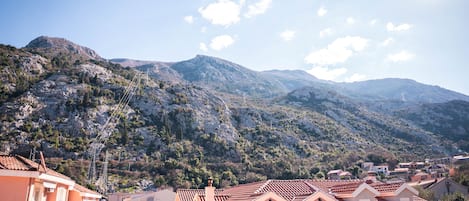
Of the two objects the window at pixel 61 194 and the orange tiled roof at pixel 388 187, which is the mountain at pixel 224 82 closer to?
the orange tiled roof at pixel 388 187

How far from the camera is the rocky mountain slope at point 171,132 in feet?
200

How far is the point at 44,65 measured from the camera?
8350 cm

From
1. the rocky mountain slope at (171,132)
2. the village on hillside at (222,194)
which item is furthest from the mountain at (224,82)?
the village on hillside at (222,194)

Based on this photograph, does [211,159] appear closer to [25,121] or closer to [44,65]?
[25,121]

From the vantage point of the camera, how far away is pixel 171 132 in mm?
76688

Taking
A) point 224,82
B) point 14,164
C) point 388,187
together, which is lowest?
point 388,187

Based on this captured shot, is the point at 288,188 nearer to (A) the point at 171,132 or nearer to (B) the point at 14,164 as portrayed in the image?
(B) the point at 14,164

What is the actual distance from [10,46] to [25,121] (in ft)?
103

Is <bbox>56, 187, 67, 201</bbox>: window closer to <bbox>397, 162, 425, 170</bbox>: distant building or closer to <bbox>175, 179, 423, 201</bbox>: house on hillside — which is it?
<bbox>175, 179, 423, 201</bbox>: house on hillside

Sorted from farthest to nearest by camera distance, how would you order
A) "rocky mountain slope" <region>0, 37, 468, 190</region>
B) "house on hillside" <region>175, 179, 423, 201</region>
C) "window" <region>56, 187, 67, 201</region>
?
1. "rocky mountain slope" <region>0, 37, 468, 190</region>
2. "house on hillside" <region>175, 179, 423, 201</region>
3. "window" <region>56, 187, 67, 201</region>

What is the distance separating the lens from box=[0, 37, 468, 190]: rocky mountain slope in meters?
61.1

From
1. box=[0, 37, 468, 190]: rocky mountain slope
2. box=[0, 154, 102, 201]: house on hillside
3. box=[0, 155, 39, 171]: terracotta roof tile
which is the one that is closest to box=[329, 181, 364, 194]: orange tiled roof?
box=[0, 154, 102, 201]: house on hillside

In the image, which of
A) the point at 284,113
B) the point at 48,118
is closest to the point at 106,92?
the point at 48,118

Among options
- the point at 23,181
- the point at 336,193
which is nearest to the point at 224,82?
the point at 336,193
